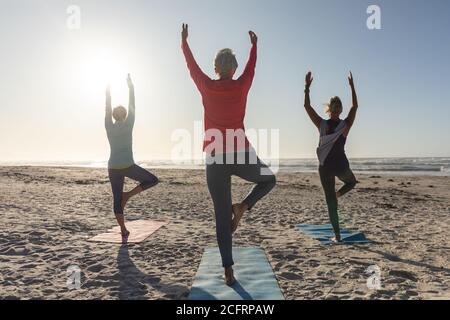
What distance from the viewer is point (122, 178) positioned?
19.4 ft

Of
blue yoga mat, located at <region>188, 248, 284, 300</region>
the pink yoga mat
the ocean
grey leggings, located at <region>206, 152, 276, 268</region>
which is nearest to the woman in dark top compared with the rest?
blue yoga mat, located at <region>188, 248, 284, 300</region>

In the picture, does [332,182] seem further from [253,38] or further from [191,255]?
[253,38]

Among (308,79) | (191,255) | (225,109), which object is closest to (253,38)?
(225,109)

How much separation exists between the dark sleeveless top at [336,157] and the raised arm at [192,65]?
290 centimetres

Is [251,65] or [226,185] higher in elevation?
[251,65]

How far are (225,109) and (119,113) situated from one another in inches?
115

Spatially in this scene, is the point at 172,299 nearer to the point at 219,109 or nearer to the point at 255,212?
the point at 219,109

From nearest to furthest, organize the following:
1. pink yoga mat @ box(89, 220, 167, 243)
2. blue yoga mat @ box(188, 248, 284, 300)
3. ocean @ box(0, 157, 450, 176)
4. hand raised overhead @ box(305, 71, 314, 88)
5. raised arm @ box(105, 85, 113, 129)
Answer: blue yoga mat @ box(188, 248, 284, 300) < hand raised overhead @ box(305, 71, 314, 88) < raised arm @ box(105, 85, 113, 129) < pink yoga mat @ box(89, 220, 167, 243) < ocean @ box(0, 157, 450, 176)

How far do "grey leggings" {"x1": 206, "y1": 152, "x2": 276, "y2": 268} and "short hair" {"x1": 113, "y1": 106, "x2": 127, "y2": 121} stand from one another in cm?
277

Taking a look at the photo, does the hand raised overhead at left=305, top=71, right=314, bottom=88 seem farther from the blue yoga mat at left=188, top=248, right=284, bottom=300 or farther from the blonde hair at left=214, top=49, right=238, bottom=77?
the blue yoga mat at left=188, top=248, right=284, bottom=300

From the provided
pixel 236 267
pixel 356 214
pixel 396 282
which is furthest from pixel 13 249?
pixel 356 214

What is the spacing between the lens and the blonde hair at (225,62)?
3594 millimetres

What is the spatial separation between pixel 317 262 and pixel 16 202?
9.21 metres

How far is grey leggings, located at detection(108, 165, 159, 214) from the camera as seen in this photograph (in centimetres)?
582
